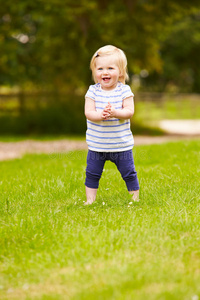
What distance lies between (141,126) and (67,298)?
17.3m

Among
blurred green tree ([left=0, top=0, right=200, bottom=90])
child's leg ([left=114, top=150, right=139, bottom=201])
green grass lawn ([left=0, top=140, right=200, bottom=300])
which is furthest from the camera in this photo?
blurred green tree ([left=0, top=0, right=200, bottom=90])

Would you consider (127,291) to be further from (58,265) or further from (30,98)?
(30,98)

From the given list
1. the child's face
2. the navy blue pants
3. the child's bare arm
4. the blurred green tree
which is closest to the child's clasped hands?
the child's bare arm

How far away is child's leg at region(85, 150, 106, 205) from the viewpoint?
4.07m

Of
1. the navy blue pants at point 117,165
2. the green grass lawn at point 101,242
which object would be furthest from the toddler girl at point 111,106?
the green grass lawn at point 101,242

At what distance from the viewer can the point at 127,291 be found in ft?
7.63

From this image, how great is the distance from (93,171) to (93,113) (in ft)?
2.05

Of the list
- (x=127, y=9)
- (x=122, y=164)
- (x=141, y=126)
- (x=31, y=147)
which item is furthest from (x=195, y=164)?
(x=141, y=126)

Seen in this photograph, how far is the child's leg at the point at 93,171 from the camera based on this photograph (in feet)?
13.3

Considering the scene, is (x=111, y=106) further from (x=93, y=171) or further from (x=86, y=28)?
(x=86, y=28)

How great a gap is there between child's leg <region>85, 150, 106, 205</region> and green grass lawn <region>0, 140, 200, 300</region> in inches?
4.5

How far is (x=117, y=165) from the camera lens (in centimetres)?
410

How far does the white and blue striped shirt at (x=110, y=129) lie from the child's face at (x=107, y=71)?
0.09 m

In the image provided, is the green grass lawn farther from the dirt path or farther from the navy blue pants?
the dirt path
